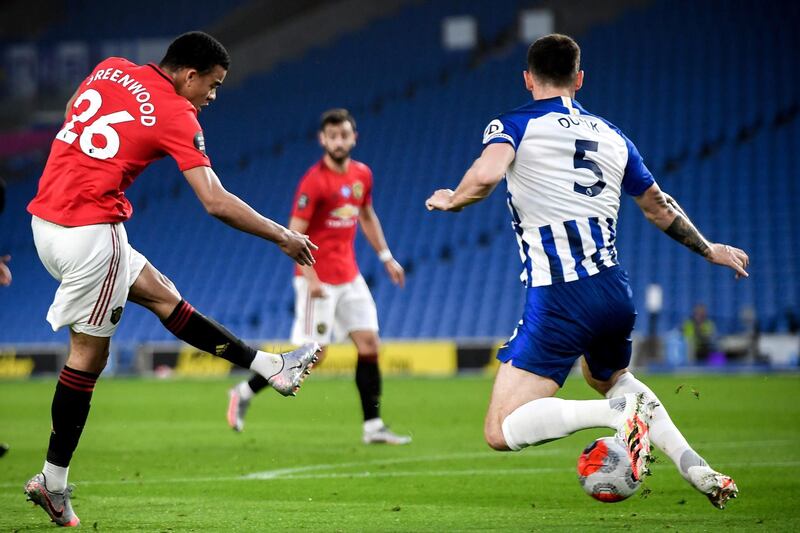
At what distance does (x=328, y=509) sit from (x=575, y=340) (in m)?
1.70

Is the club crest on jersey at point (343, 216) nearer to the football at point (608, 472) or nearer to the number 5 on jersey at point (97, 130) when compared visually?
the number 5 on jersey at point (97, 130)

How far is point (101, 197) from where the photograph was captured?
5.75 m

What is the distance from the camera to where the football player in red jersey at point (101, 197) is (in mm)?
5629

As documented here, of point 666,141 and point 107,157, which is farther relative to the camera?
point 666,141

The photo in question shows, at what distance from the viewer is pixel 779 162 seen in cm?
2483

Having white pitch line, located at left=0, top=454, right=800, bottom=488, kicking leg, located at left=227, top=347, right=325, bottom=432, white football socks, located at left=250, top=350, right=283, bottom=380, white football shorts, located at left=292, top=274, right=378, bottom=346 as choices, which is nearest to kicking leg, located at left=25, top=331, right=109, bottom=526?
white football socks, located at left=250, top=350, right=283, bottom=380

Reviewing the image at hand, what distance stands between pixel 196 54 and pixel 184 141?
0.50 metres

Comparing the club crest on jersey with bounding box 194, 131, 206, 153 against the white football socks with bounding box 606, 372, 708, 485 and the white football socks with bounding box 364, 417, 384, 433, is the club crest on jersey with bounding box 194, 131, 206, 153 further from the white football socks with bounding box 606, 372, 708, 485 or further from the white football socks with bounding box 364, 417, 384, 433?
the white football socks with bounding box 364, 417, 384, 433

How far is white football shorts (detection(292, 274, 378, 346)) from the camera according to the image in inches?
408

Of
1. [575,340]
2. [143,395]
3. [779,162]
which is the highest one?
[779,162]

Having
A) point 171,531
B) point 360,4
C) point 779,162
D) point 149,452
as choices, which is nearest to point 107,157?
point 171,531

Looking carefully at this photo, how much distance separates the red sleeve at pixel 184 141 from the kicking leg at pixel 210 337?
75 centimetres

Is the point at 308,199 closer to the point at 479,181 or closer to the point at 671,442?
the point at 479,181

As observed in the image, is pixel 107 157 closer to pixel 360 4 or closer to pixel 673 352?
pixel 673 352
